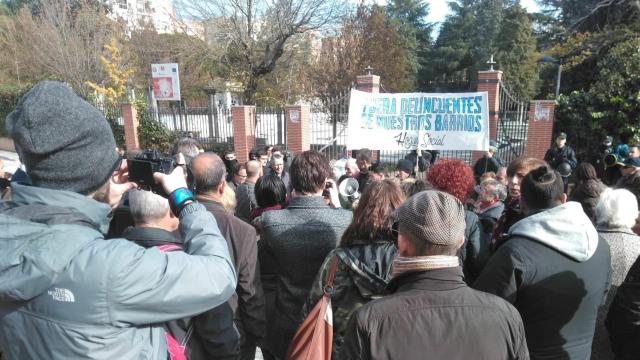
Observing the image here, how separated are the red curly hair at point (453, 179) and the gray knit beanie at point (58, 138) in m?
2.37

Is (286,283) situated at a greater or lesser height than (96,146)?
lesser

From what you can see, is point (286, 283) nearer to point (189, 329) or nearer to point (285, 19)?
point (189, 329)

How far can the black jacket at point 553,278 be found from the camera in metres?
1.94

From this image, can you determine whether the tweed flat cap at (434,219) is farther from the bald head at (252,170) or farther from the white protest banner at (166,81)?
the white protest banner at (166,81)

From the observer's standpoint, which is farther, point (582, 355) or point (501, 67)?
A: point (501, 67)

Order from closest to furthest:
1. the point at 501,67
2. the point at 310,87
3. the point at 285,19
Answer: the point at 285,19 → the point at 310,87 → the point at 501,67

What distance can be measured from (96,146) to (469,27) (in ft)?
144

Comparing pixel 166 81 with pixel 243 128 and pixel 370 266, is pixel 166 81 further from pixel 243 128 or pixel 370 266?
pixel 370 266

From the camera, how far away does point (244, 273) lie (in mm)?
2471

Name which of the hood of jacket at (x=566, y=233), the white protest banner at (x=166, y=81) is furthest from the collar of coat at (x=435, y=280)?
the white protest banner at (x=166, y=81)

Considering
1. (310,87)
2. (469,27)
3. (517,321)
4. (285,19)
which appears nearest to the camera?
(517,321)

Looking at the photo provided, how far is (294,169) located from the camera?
2740 mm

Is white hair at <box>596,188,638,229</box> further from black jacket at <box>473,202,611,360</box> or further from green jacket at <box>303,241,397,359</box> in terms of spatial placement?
green jacket at <box>303,241,397,359</box>

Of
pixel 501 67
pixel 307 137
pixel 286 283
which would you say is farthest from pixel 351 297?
pixel 501 67
